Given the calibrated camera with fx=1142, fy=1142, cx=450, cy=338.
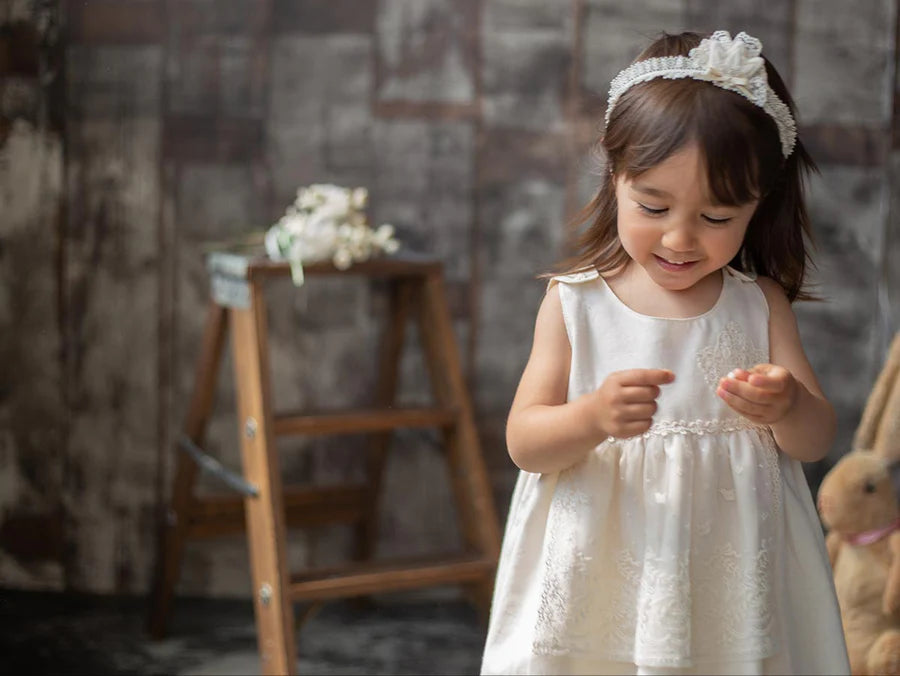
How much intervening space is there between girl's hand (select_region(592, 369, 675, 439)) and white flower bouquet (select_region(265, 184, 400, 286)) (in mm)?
913

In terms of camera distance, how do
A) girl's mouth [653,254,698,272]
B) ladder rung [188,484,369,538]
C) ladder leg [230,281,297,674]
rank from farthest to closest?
ladder rung [188,484,369,538] < ladder leg [230,281,297,674] < girl's mouth [653,254,698,272]

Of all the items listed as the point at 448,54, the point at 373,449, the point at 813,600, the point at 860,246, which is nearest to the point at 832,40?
the point at 860,246

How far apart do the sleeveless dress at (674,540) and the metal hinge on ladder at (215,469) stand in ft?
2.49

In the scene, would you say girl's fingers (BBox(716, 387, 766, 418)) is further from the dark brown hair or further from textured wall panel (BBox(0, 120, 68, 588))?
textured wall panel (BBox(0, 120, 68, 588))

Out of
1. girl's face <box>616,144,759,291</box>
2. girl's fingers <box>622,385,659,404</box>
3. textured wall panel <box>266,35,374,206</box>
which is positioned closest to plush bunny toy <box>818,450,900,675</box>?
girl's face <box>616,144,759,291</box>

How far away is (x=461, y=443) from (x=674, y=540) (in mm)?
946

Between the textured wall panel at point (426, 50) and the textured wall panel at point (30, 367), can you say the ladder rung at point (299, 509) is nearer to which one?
the textured wall panel at point (30, 367)

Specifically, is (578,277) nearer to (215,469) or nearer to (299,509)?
(215,469)

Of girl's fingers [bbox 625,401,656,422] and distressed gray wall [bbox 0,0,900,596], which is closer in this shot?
girl's fingers [bbox 625,401,656,422]

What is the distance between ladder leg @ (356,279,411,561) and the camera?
226cm

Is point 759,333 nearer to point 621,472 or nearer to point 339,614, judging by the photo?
point 621,472

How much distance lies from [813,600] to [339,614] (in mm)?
1360

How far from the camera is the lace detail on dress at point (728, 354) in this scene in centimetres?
121

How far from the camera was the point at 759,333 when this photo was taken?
1.25m
